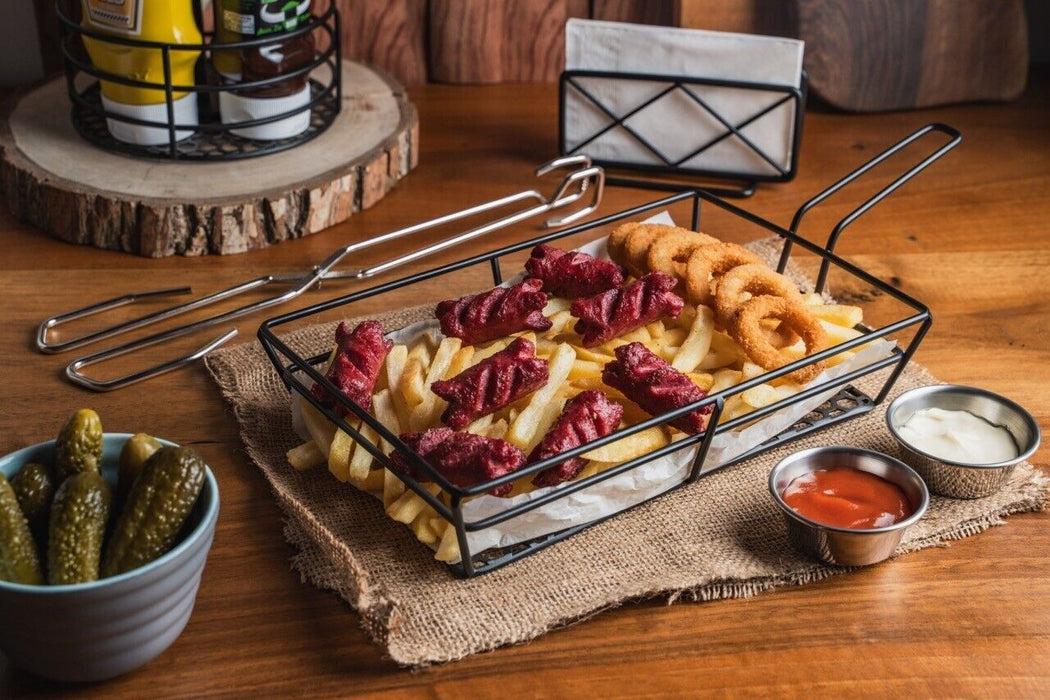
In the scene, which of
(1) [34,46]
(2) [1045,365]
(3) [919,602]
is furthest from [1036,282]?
(1) [34,46]

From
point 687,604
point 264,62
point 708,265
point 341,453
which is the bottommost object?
point 687,604

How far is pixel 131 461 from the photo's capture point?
1.14 metres

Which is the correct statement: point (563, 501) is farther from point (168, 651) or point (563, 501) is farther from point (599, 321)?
point (168, 651)

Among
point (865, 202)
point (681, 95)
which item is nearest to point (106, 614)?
point (865, 202)

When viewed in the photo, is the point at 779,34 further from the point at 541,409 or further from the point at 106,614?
the point at 106,614

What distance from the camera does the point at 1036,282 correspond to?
1.93 meters

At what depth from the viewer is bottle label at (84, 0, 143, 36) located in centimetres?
189

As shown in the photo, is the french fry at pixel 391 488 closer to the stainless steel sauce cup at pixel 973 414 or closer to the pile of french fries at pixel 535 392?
the pile of french fries at pixel 535 392

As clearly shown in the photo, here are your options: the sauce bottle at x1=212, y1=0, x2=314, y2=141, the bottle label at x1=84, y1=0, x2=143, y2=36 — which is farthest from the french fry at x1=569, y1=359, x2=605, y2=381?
the bottle label at x1=84, y1=0, x2=143, y2=36

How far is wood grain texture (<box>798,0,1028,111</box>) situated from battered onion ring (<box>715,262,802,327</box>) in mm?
1114

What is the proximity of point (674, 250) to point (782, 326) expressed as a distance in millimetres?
199

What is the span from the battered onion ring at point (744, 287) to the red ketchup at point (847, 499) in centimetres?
22

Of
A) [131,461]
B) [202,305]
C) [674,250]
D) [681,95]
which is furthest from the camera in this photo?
[681,95]

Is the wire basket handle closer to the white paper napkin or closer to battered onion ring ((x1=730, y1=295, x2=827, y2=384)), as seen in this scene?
battered onion ring ((x1=730, y1=295, x2=827, y2=384))
